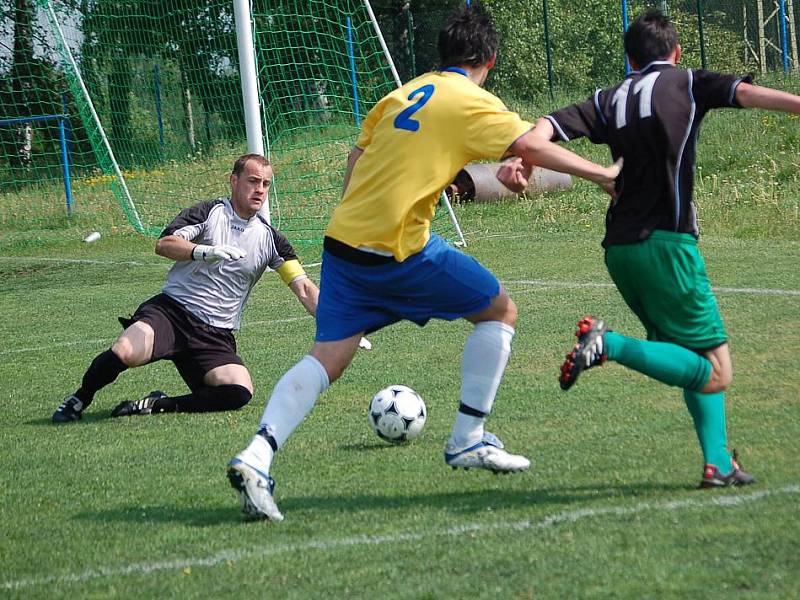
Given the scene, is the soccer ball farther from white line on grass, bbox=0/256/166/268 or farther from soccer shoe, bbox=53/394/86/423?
white line on grass, bbox=0/256/166/268

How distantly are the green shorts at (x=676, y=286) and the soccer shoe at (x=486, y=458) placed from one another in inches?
33.6

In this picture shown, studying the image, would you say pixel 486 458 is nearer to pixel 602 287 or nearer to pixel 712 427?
pixel 712 427

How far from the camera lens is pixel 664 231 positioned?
4.64m

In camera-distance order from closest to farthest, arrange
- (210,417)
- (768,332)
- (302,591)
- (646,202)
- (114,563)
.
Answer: (302,591) → (114,563) → (646,202) → (210,417) → (768,332)

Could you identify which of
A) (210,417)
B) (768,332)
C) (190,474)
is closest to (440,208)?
(768,332)

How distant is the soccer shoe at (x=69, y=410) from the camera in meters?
7.01

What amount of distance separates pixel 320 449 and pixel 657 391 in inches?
77.0

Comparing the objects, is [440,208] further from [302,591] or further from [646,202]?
[302,591]

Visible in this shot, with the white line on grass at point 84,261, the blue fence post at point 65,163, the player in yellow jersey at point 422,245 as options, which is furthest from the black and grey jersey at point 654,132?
the blue fence post at point 65,163

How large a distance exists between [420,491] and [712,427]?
1.19m

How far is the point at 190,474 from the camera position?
5516 mm

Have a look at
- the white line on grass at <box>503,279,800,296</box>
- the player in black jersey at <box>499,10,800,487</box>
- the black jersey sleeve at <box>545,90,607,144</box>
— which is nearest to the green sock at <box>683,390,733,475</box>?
the player in black jersey at <box>499,10,800,487</box>

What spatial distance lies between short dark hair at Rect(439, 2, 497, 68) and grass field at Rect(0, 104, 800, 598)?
5.70 ft

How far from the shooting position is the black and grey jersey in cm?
460
